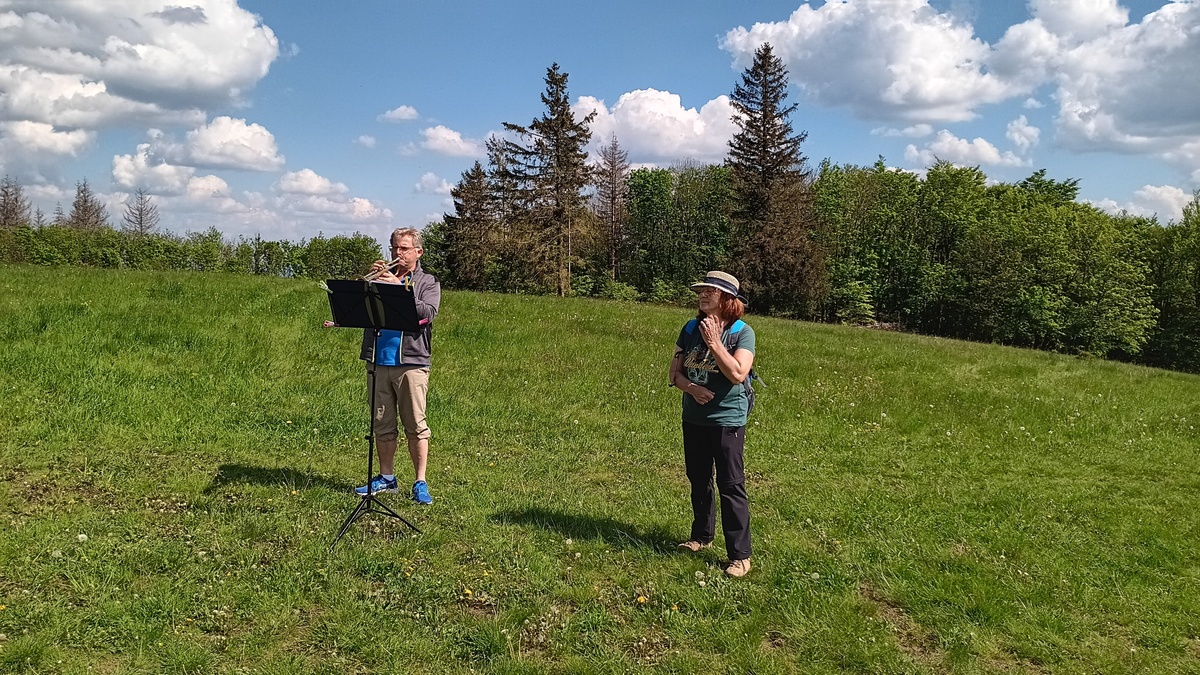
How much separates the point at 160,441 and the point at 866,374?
12.3 meters

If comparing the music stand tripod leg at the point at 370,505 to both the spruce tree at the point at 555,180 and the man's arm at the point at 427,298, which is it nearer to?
the man's arm at the point at 427,298

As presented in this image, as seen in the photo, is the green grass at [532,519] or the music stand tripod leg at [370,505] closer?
the green grass at [532,519]

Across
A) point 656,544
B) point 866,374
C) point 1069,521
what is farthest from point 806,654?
point 866,374

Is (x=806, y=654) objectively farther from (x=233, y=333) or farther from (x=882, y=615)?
(x=233, y=333)

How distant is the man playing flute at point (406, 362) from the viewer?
6.02 metres

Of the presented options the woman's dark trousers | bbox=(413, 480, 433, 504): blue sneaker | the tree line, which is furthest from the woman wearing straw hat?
the tree line

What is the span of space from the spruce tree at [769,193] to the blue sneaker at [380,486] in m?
35.7

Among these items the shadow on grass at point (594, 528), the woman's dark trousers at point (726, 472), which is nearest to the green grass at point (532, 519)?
the shadow on grass at point (594, 528)

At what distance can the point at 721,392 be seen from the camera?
201 inches

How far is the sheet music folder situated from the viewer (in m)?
5.35

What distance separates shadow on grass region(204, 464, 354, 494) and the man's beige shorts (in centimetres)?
100

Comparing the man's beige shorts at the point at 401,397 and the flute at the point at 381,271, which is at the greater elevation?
the flute at the point at 381,271

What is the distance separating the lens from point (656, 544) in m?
5.91

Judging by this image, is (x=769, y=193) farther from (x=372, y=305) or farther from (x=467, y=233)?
(x=372, y=305)
